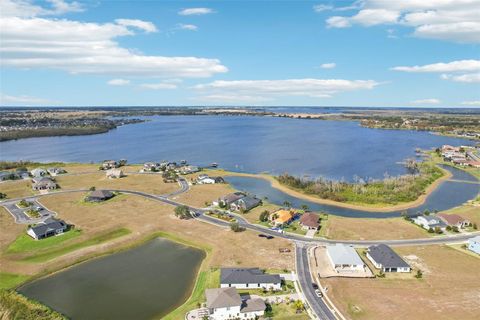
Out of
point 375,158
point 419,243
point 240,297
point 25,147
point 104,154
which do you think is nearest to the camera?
point 240,297

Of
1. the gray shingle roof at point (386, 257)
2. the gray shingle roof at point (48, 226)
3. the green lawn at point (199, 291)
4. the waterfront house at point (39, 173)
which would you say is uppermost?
the waterfront house at point (39, 173)

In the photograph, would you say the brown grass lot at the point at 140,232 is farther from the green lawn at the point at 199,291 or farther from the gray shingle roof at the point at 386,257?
the gray shingle roof at the point at 386,257

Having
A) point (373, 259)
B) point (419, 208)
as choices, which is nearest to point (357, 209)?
point (419, 208)

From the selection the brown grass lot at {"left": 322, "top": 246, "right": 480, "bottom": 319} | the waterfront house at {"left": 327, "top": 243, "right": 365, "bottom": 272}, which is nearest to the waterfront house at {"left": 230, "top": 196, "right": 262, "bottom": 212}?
the waterfront house at {"left": 327, "top": 243, "right": 365, "bottom": 272}

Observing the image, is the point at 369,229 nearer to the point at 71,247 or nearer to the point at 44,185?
the point at 71,247

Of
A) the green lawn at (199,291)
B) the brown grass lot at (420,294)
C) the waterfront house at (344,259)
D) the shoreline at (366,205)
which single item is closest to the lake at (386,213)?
the shoreline at (366,205)

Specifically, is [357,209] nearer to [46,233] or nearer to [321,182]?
[321,182]

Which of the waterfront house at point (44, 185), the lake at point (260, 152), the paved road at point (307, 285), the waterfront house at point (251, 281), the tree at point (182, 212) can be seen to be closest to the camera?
the paved road at point (307, 285)

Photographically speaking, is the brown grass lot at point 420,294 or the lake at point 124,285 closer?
the brown grass lot at point 420,294
